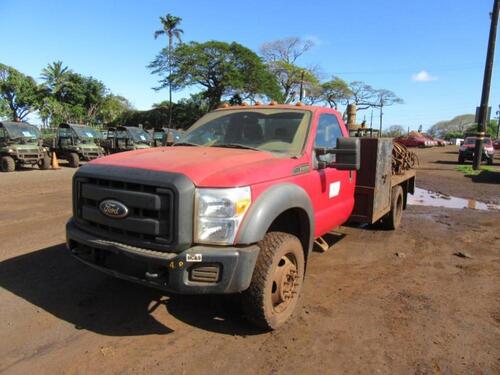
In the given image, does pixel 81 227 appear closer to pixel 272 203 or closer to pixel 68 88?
pixel 272 203

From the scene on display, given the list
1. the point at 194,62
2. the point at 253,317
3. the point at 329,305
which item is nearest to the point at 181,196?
the point at 253,317

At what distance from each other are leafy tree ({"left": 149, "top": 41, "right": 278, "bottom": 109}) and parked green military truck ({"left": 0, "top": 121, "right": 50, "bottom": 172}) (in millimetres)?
33468

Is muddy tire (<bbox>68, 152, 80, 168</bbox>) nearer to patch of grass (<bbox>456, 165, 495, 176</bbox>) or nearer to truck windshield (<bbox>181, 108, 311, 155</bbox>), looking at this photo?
truck windshield (<bbox>181, 108, 311, 155</bbox>)

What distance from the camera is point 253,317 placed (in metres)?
3.48

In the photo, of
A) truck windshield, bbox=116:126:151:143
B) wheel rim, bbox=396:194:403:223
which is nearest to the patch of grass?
wheel rim, bbox=396:194:403:223

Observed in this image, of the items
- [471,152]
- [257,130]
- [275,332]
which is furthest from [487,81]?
[275,332]

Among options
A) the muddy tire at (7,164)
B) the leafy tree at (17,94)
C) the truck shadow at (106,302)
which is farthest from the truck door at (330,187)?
the leafy tree at (17,94)

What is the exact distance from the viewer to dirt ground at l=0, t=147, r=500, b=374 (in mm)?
3135

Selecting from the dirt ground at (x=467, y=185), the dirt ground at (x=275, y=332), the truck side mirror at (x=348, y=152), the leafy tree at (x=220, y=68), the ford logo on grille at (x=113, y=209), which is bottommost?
the dirt ground at (x=275, y=332)

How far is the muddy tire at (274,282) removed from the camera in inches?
132

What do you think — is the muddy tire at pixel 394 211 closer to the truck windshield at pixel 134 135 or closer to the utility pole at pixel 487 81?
the utility pole at pixel 487 81

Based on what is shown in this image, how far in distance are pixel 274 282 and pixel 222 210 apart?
0.90 m

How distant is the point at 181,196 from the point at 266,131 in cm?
172

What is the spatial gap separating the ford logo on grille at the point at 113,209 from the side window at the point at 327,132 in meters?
2.10
